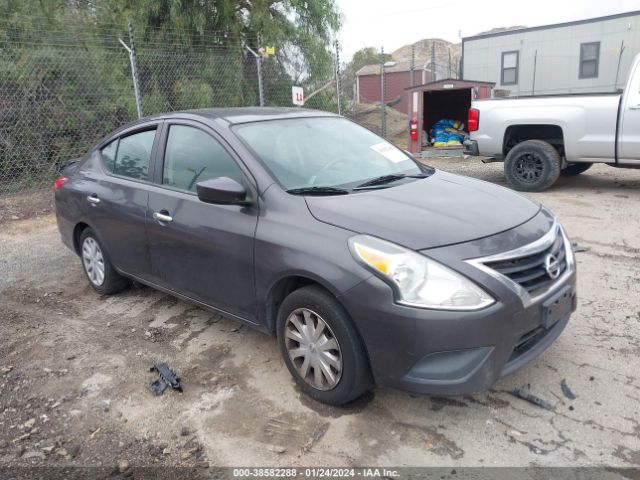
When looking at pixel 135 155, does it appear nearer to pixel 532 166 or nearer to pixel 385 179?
pixel 385 179

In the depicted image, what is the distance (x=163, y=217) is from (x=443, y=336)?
2.16m

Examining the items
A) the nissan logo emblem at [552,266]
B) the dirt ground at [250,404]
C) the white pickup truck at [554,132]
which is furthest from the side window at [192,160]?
the white pickup truck at [554,132]

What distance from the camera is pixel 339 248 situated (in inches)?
106

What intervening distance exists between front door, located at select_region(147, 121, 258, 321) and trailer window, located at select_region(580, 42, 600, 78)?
843 inches

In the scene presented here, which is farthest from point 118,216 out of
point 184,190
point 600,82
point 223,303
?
point 600,82

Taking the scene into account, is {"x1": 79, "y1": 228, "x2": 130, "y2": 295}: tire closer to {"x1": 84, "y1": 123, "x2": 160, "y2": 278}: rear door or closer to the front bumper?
{"x1": 84, "y1": 123, "x2": 160, "y2": 278}: rear door

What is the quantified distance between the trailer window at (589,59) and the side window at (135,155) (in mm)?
21299

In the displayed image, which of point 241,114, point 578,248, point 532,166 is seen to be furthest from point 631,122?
point 241,114

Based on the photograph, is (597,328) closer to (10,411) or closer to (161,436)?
(161,436)

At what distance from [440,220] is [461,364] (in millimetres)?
749

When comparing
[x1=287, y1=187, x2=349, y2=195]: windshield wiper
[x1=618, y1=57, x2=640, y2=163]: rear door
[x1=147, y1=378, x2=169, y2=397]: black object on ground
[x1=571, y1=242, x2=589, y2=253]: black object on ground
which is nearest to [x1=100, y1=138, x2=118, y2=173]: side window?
[x1=147, y1=378, x2=169, y2=397]: black object on ground

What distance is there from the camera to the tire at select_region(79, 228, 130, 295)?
4.58 m

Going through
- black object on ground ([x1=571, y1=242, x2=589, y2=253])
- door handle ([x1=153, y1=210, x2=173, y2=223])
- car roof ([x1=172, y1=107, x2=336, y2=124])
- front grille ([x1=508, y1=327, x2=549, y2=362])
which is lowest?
black object on ground ([x1=571, y1=242, x2=589, y2=253])

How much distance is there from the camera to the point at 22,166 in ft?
29.8
